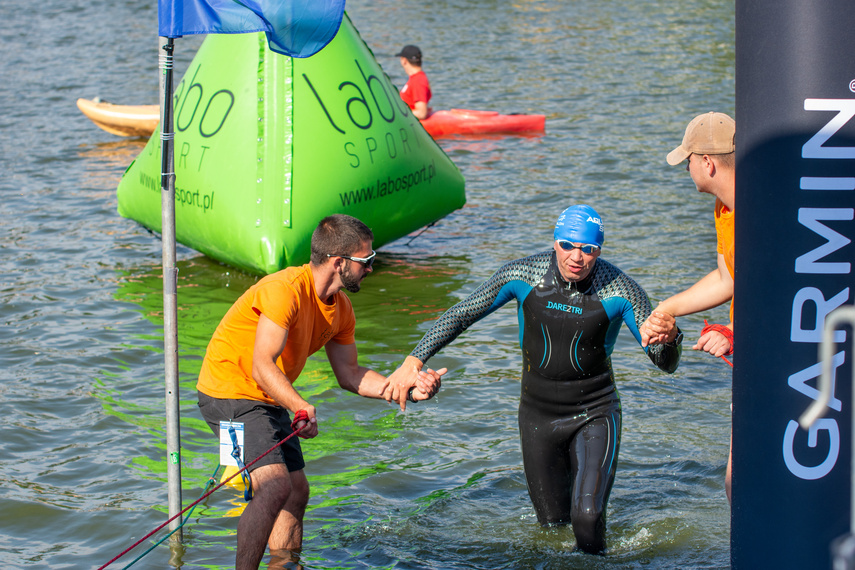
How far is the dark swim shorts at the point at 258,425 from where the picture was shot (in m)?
4.82

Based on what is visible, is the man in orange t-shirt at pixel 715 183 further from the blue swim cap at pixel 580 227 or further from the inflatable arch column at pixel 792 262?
the inflatable arch column at pixel 792 262

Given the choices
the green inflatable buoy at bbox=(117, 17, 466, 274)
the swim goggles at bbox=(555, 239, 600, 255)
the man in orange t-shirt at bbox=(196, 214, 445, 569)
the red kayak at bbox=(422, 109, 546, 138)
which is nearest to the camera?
the man in orange t-shirt at bbox=(196, 214, 445, 569)

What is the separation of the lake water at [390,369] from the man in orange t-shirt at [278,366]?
2.72 ft

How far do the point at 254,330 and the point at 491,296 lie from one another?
1271 mm

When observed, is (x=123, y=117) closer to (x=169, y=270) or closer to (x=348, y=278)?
(x=169, y=270)

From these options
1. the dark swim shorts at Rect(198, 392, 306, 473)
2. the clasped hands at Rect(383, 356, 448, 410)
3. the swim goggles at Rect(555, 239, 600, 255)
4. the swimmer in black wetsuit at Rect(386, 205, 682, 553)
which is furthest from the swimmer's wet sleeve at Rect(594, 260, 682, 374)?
the dark swim shorts at Rect(198, 392, 306, 473)

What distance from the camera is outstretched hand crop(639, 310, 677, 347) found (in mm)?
4512

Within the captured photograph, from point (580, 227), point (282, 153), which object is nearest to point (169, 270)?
point (580, 227)

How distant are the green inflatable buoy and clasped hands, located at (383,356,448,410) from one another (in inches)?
149

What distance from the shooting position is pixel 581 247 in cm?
488

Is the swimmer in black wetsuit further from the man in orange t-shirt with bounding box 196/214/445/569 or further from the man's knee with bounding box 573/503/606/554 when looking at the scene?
the man in orange t-shirt with bounding box 196/214/445/569

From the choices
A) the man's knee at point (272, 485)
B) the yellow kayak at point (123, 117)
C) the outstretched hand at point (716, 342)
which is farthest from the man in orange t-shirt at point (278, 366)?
the yellow kayak at point (123, 117)

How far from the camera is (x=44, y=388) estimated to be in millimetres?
7820

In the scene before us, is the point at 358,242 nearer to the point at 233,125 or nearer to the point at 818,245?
the point at 818,245
